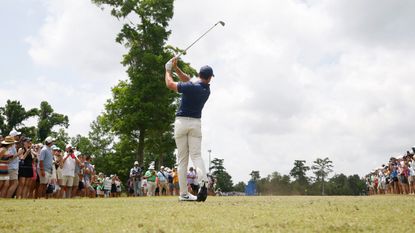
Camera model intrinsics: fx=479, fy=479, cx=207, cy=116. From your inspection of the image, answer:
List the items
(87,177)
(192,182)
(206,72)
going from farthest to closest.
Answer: (192,182)
(87,177)
(206,72)

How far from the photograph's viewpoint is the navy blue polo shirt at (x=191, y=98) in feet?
29.4

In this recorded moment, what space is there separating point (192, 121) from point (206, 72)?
38.6 inches

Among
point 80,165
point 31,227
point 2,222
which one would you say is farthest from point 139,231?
point 80,165

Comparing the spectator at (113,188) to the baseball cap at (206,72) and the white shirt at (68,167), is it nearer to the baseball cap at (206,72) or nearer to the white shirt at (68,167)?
the white shirt at (68,167)

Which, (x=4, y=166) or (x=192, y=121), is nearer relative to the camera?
(x=192, y=121)

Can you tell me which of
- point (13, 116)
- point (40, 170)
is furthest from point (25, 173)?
point (13, 116)

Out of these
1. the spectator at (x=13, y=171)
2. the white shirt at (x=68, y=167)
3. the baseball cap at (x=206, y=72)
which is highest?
the baseball cap at (x=206, y=72)

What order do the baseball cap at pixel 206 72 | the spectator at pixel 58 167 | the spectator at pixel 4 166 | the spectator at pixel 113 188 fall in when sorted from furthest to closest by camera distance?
the spectator at pixel 113 188, the spectator at pixel 58 167, the spectator at pixel 4 166, the baseball cap at pixel 206 72

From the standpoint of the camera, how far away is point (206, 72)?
30.0 ft

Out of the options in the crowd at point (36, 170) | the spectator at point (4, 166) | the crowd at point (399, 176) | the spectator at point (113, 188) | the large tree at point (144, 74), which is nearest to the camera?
the spectator at point (4, 166)

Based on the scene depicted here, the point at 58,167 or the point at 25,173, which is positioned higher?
the point at 58,167

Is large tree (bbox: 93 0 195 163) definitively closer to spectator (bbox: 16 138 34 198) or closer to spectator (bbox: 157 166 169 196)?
spectator (bbox: 157 166 169 196)

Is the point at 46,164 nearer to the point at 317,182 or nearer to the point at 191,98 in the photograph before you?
the point at 191,98

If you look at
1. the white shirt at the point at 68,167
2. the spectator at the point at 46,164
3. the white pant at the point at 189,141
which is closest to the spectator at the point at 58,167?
the white shirt at the point at 68,167
